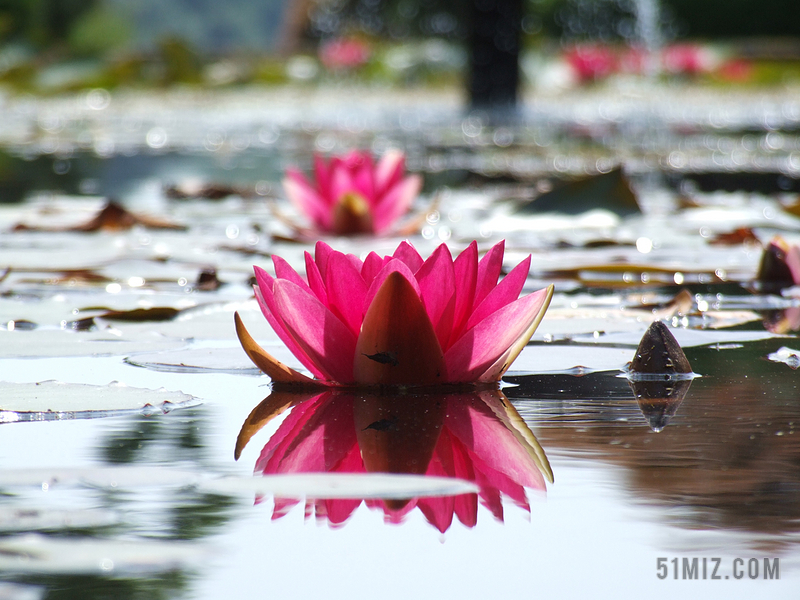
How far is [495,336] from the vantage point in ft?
3.72

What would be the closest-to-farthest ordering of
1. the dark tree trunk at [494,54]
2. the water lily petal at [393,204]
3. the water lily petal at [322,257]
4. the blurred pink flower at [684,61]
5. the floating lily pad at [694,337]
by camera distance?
the water lily petal at [322,257]
the floating lily pad at [694,337]
the water lily petal at [393,204]
the dark tree trunk at [494,54]
the blurred pink flower at [684,61]

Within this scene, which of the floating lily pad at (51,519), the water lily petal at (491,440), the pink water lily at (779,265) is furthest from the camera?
the pink water lily at (779,265)

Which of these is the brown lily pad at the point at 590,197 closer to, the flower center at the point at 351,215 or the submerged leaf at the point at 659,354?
the flower center at the point at 351,215

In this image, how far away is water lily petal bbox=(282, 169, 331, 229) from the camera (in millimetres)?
2414

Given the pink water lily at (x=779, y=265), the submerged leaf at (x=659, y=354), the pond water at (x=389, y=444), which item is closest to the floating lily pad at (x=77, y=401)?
the pond water at (x=389, y=444)

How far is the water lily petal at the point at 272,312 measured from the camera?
3.71ft

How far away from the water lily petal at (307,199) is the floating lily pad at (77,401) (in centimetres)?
130

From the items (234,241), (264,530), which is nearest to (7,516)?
(264,530)

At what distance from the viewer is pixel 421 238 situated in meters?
2.49

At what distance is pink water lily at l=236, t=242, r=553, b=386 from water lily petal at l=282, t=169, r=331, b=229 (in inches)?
49.3

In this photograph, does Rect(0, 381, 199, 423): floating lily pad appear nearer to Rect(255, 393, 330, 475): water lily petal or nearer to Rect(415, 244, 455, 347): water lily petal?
Rect(255, 393, 330, 475): water lily petal

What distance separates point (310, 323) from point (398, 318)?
0.09 metres

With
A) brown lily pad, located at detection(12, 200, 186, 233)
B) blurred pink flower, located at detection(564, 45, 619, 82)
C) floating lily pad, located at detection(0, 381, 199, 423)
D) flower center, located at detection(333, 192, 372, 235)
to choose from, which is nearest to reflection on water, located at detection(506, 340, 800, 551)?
floating lily pad, located at detection(0, 381, 199, 423)

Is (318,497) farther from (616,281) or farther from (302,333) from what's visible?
(616,281)
